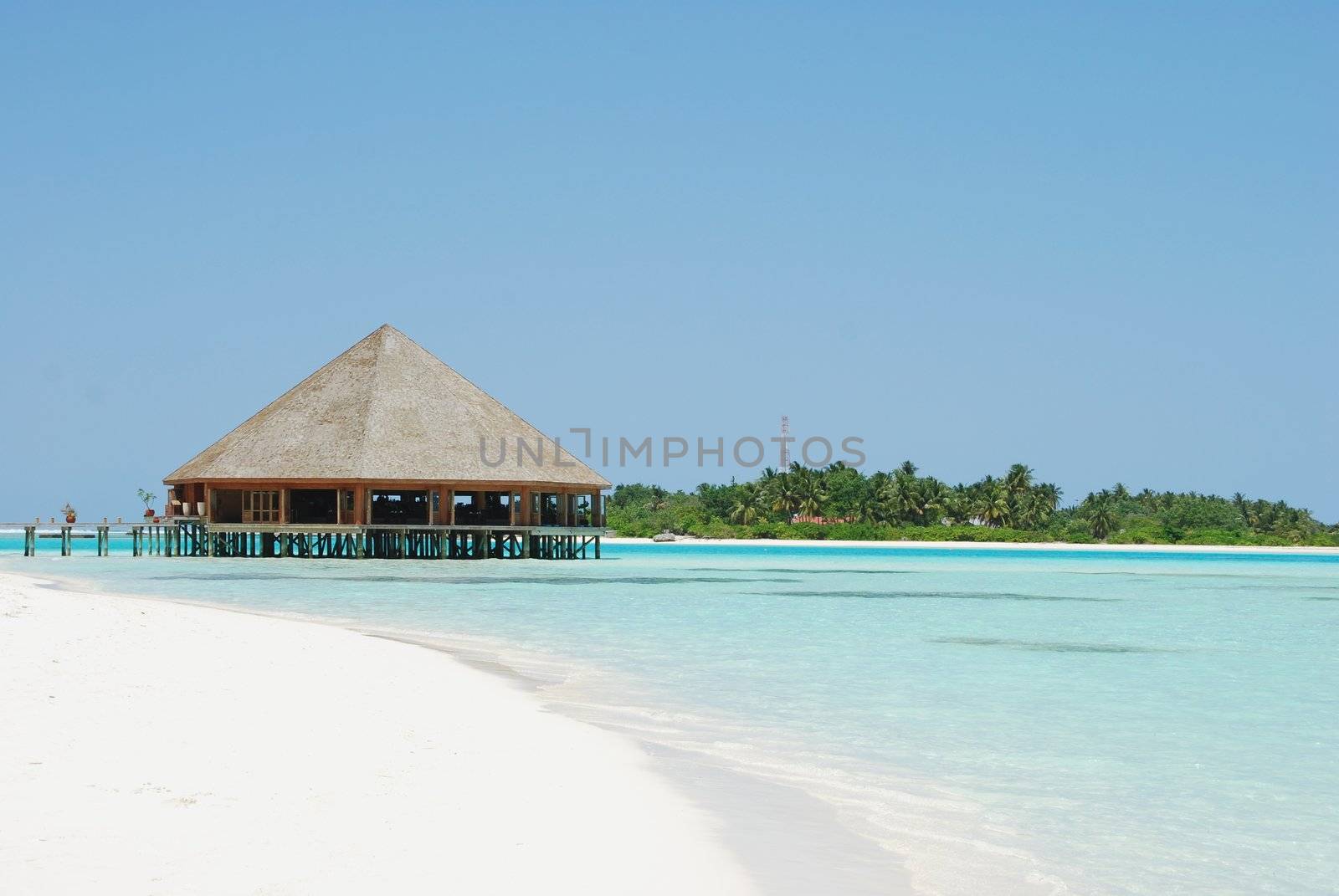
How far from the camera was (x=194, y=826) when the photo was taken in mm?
5336

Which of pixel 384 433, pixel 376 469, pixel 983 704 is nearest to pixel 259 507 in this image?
pixel 384 433

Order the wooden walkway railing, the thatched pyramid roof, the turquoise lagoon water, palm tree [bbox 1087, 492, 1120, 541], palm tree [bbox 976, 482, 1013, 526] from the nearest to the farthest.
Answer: the turquoise lagoon water, the thatched pyramid roof, the wooden walkway railing, palm tree [bbox 1087, 492, 1120, 541], palm tree [bbox 976, 482, 1013, 526]

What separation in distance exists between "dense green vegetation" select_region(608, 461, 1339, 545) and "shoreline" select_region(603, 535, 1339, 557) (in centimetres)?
83

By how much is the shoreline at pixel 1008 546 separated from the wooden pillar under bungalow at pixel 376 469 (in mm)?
40387

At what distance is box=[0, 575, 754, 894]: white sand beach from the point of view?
489cm

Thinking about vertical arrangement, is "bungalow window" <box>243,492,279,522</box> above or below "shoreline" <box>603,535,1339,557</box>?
above

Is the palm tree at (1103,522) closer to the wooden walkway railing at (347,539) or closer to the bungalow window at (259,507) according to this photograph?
the wooden walkway railing at (347,539)

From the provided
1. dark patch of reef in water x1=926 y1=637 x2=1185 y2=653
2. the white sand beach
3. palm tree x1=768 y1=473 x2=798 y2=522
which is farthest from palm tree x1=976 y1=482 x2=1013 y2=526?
the white sand beach

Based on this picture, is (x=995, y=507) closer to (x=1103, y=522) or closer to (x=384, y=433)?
(x=1103, y=522)

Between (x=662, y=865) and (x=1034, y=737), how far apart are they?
16.1 feet

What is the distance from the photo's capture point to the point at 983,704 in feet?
36.6

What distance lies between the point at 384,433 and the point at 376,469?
6.09 ft

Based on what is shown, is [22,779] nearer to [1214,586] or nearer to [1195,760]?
[1195,760]

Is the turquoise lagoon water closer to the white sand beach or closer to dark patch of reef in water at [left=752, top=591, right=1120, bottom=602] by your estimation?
dark patch of reef in water at [left=752, top=591, right=1120, bottom=602]
